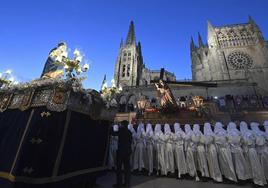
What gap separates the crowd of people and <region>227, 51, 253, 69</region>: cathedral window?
39.9 metres

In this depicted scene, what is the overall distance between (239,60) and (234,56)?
1626mm

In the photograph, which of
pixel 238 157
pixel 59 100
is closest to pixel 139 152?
pixel 238 157

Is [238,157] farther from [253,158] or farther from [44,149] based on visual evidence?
[44,149]

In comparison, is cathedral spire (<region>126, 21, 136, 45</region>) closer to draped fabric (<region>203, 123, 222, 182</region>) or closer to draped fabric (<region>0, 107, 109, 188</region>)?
draped fabric (<region>203, 123, 222, 182</region>)

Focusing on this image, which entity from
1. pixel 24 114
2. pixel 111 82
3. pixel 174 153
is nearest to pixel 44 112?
pixel 24 114

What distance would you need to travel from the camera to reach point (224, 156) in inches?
222

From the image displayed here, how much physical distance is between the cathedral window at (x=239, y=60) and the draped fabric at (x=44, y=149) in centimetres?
4504

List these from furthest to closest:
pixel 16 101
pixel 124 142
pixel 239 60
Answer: pixel 239 60 → pixel 124 142 → pixel 16 101

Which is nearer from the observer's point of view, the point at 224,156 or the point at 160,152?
the point at 224,156

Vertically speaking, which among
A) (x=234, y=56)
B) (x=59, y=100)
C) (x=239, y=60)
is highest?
(x=234, y=56)

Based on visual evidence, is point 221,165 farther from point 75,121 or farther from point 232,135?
point 75,121

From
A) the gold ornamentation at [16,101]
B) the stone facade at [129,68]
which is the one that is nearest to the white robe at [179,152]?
the gold ornamentation at [16,101]

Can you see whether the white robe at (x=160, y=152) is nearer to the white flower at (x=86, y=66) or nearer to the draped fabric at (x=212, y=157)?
the draped fabric at (x=212, y=157)

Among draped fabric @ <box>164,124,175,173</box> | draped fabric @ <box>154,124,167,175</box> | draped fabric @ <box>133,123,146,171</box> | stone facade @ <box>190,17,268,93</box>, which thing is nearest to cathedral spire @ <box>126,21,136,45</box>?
stone facade @ <box>190,17,268,93</box>
